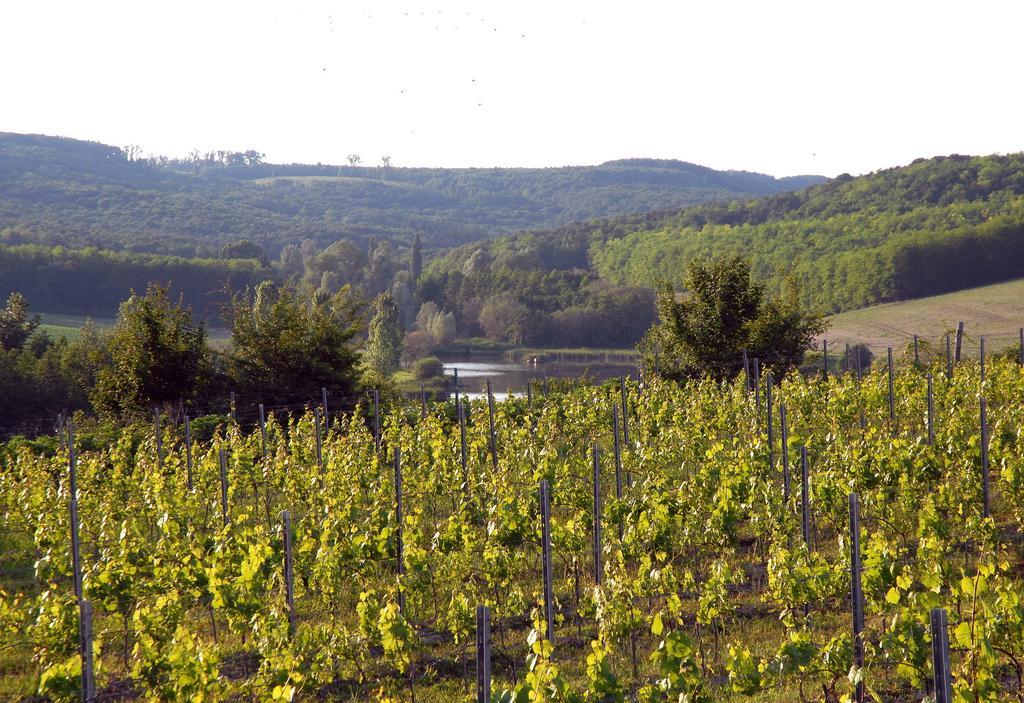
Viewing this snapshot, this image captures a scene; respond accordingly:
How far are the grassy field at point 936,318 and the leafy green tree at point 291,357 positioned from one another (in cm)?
2667

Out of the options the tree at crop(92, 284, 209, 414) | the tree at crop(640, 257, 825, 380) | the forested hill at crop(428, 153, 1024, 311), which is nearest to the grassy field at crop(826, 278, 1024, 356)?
the forested hill at crop(428, 153, 1024, 311)

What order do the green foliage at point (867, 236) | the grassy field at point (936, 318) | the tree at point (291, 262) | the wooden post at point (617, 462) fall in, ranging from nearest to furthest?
the wooden post at point (617, 462), the grassy field at point (936, 318), the green foliage at point (867, 236), the tree at point (291, 262)

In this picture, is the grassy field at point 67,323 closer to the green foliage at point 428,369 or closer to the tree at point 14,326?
the green foliage at point 428,369

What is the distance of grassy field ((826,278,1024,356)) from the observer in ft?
139

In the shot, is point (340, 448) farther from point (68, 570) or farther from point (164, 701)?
point (164, 701)

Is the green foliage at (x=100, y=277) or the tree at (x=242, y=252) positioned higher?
the tree at (x=242, y=252)

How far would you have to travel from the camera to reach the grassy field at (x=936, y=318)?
42.3 m

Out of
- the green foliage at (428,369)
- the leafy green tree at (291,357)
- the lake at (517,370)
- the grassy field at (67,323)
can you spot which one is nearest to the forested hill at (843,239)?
the lake at (517,370)

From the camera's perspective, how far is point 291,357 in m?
20.4

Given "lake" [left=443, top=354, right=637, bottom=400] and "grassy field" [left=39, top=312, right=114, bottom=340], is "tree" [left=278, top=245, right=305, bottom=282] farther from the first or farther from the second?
"lake" [left=443, top=354, right=637, bottom=400]

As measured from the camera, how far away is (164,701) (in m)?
5.14

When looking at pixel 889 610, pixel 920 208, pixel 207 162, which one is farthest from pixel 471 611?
pixel 207 162

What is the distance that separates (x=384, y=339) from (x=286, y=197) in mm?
119636

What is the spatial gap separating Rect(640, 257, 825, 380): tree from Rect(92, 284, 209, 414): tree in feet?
32.2
